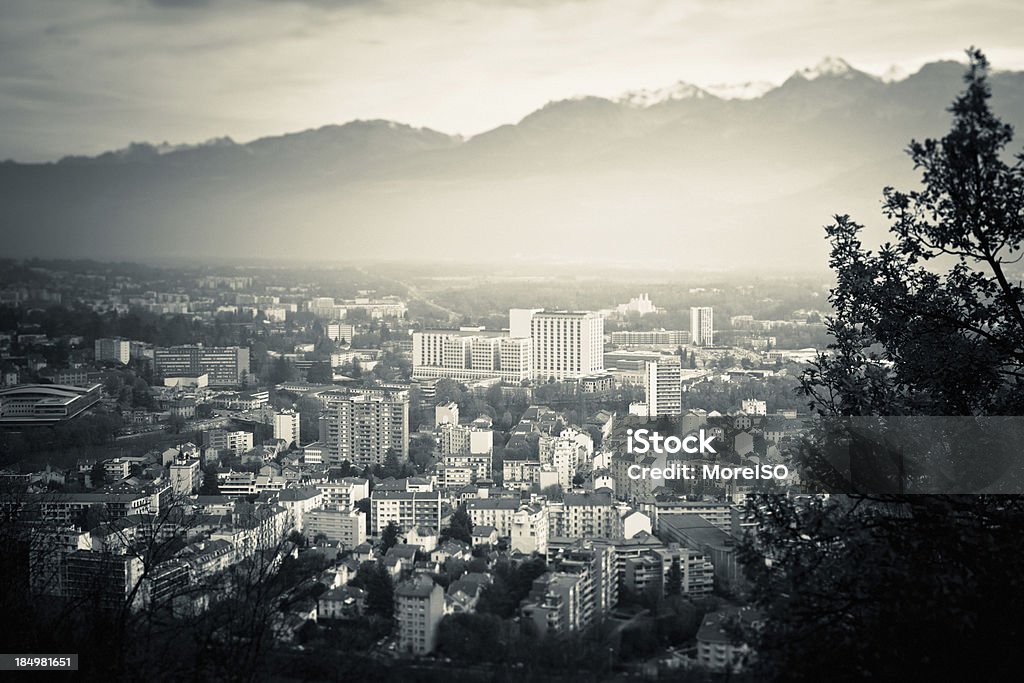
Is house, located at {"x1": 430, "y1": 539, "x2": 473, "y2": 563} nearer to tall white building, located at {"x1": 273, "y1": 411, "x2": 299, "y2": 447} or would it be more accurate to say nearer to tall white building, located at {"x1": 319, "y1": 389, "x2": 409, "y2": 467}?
tall white building, located at {"x1": 319, "y1": 389, "x2": 409, "y2": 467}

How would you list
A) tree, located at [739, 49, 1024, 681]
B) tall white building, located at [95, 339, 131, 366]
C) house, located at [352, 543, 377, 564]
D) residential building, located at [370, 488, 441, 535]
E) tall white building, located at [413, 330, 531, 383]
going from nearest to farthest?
tree, located at [739, 49, 1024, 681] → house, located at [352, 543, 377, 564] → residential building, located at [370, 488, 441, 535] → tall white building, located at [95, 339, 131, 366] → tall white building, located at [413, 330, 531, 383]

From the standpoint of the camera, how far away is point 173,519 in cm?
464

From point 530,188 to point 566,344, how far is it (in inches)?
209

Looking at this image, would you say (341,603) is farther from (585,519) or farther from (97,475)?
(97,475)

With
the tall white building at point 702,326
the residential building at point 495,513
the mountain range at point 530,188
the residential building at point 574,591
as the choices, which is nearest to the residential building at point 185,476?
the residential building at point 495,513

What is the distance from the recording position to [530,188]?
1619cm

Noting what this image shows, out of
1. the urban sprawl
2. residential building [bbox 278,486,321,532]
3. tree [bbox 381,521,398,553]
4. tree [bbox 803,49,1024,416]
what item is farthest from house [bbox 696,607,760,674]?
residential building [bbox 278,486,321,532]

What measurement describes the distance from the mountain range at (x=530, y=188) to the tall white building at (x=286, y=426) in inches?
221

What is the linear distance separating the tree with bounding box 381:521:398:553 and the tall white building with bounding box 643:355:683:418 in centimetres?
343

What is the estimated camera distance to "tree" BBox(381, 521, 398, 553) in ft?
16.2

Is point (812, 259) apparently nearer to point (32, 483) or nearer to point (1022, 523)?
point (32, 483)

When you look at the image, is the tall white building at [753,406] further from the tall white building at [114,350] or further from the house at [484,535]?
the tall white building at [114,350]

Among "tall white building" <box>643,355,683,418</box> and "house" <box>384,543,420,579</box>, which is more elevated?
"tall white building" <box>643,355,683,418</box>

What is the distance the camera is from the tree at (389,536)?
4926 millimetres
